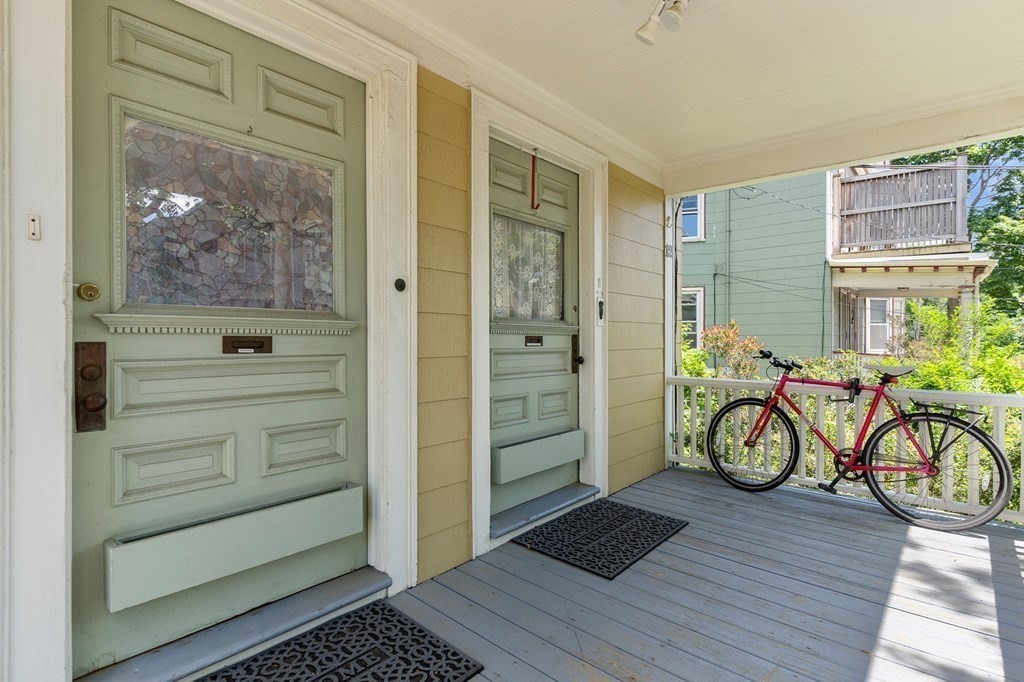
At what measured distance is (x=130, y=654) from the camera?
1536 millimetres

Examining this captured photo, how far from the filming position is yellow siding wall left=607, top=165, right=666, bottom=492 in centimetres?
347

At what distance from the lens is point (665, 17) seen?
74.0 inches

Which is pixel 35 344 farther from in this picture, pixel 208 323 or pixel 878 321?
pixel 878 321

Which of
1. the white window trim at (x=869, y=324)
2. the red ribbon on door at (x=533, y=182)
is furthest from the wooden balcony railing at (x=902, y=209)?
the red ribbon on door at (x=533, y=182)

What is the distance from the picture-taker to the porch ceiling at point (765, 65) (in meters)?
2.10

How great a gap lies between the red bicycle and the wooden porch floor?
202 millimetres

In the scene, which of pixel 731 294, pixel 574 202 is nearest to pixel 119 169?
pixel 574 202

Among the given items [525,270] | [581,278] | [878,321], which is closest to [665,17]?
[525,270]

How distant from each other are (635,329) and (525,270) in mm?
1145

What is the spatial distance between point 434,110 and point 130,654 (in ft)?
7.43

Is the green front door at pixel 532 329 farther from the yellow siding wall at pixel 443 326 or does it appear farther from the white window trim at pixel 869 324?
the white window trim at pixel 869 324

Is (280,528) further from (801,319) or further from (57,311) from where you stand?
(801,319)

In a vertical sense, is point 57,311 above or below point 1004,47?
below

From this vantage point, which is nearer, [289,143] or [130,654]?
[130,654]
